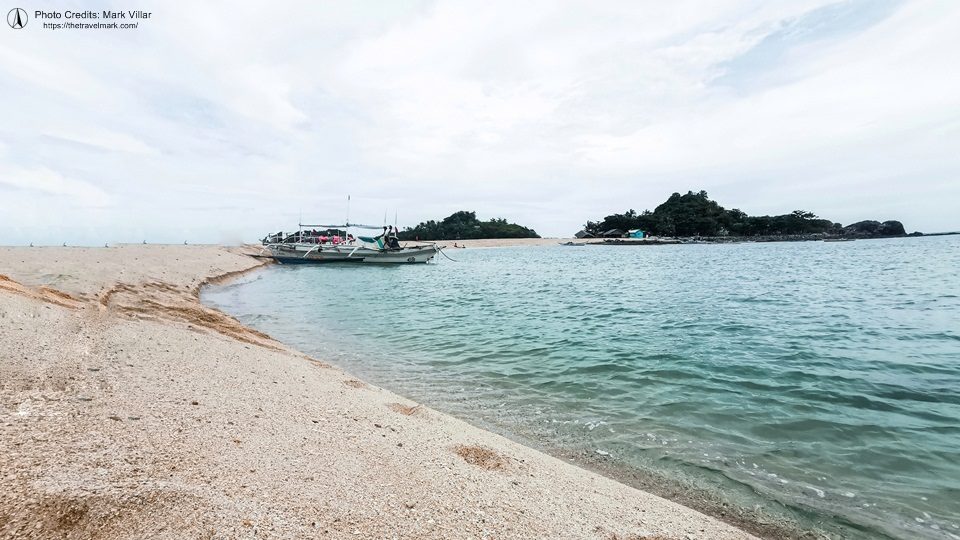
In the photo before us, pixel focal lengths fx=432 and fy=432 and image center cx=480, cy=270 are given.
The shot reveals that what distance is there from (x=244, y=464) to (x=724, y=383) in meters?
8.43

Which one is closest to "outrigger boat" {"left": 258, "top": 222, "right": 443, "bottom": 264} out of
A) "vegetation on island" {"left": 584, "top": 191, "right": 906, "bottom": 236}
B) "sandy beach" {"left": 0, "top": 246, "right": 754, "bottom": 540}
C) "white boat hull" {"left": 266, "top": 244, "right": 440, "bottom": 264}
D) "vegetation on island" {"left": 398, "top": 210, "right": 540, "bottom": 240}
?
"white boat hull" {"left": 266, "top": 244, "right": 440, "bottom": 264}

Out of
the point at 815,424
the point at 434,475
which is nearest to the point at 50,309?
the point at 434,475

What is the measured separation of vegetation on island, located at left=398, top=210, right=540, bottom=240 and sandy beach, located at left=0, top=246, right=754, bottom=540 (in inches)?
5623

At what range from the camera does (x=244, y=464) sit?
323 centimetres

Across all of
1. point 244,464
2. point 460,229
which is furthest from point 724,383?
point 460,229

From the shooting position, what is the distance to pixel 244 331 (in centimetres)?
1057

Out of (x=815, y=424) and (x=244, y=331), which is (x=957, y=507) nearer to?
(x=815, y=424)

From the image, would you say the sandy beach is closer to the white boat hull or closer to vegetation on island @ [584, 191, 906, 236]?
the white boat hull

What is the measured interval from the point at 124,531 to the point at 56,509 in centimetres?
41

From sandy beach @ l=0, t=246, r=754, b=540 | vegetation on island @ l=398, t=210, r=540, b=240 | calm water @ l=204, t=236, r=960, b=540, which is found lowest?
calm water @ l=204, t=236, r=960, b=540

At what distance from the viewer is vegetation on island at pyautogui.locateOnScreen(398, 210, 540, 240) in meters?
152

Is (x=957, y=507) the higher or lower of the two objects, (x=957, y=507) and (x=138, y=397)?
the lower

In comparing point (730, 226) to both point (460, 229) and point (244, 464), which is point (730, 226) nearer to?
point (460, 229)

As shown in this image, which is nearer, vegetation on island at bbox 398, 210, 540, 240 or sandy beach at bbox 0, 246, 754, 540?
sandy beach at bbox 0, 246, 754, 540
